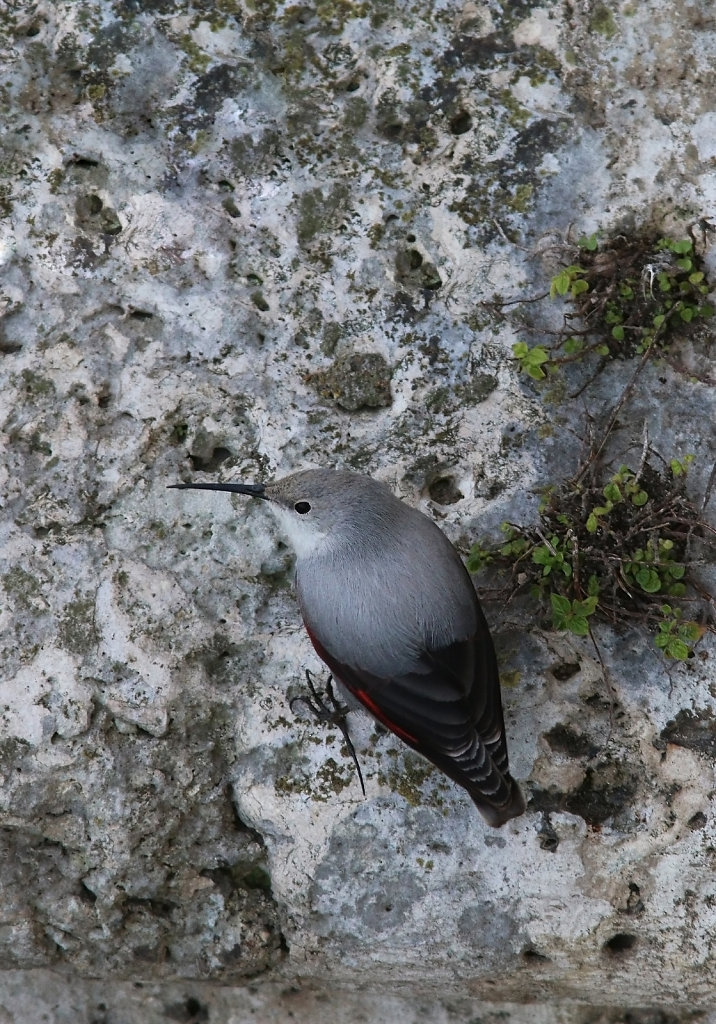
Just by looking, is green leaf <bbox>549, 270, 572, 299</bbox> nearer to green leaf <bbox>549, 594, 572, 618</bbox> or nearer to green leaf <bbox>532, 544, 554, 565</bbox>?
green leaf <bbox>532, 544, 554, 565</bbox>

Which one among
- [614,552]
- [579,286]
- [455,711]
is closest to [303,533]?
[455,711]

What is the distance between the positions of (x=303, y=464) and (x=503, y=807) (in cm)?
134

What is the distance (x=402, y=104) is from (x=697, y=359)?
1391mm

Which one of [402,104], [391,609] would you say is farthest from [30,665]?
[402,104]

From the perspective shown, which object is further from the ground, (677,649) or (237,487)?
(237,487)

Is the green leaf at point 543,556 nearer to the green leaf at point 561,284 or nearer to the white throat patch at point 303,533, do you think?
the white throat patch at point 303,533

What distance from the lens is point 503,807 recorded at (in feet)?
10.4

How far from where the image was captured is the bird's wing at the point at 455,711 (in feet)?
10.2

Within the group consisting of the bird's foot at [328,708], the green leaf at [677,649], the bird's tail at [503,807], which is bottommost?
the bird's tail at [503,807]

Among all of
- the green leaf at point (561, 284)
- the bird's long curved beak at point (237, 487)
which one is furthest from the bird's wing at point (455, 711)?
the green leaf at point (561, 284)

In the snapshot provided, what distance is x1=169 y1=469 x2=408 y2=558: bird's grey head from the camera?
327 centimetres

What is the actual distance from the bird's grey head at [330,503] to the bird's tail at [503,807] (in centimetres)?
90

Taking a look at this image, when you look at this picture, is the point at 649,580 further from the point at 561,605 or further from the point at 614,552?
the point at 561,605

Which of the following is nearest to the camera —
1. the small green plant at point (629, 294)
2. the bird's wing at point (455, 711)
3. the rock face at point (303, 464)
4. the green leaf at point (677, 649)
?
the bird's wing at point (455, 711)
